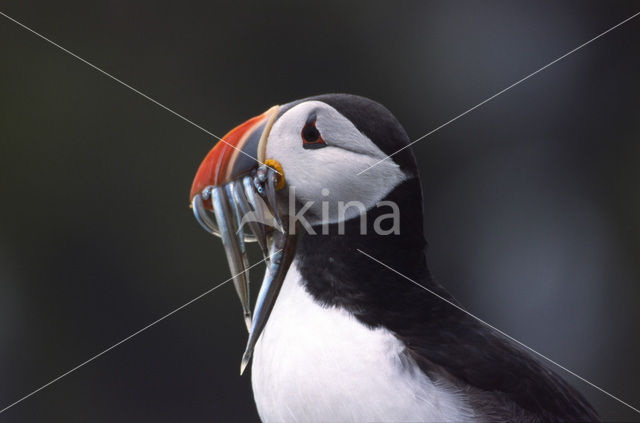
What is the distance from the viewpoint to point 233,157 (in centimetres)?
76

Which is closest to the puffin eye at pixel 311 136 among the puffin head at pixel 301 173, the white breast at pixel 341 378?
the puffin head at pixel 301 173

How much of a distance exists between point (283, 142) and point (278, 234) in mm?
107

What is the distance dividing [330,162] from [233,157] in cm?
10

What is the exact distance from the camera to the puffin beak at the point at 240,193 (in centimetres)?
75

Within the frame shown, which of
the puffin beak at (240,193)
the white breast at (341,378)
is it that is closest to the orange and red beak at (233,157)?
the puffin beak at (240,193)

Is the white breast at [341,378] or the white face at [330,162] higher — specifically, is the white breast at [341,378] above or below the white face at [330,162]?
below

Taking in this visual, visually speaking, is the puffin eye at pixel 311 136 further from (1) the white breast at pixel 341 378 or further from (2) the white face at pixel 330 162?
(1) the white breast at pixel 341 378

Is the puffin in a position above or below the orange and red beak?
below

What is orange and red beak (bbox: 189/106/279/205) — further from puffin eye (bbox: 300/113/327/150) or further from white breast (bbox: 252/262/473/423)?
white breast (bbox: 252/262/473/423)

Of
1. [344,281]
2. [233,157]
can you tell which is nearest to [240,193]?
[233,157]

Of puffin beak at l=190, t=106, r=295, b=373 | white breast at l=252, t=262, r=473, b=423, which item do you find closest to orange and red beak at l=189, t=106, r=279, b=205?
puffin beak at l=190, t=106, r=295, b=373

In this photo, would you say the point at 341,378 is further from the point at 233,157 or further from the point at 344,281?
the point at 233,157

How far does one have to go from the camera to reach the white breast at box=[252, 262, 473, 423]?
69 centimetres

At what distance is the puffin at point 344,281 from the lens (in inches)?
28.0
